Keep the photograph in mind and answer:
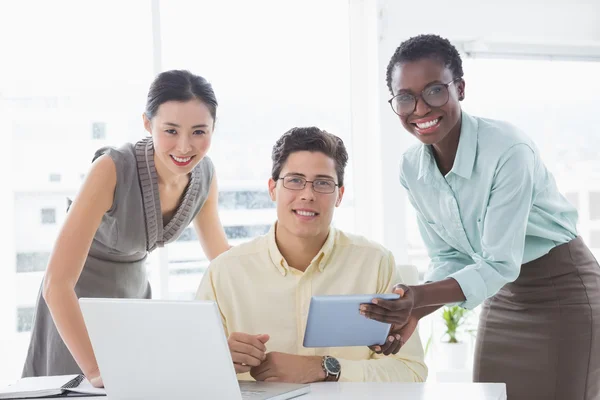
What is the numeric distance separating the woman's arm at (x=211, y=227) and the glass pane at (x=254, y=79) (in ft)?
4.74

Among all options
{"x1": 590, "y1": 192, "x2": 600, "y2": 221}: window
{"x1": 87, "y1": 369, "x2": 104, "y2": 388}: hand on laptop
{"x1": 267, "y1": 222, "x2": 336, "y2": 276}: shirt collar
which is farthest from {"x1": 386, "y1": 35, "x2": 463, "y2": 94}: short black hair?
{"x1": 590, "y1": 192, "x2": 600, "y2": 221}: window

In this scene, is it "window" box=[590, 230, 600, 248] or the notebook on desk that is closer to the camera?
the notebook on desk

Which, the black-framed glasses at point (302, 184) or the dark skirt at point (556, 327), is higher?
the black-framed glasses at point (302, 184)

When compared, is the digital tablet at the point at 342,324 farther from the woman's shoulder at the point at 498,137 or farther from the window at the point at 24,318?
the window at the point at 24,318

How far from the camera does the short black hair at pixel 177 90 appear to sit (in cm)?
209

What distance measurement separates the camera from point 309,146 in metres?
2.05

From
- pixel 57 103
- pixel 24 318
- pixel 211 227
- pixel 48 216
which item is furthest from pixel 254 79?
pixel 24 318

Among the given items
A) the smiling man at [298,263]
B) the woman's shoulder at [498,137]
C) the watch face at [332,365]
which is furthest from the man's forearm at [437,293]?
the woman's shoulder at [498,137]

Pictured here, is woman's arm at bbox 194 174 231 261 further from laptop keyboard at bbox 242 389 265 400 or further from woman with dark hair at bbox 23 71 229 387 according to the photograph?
laptop keyboard at bbox 242 389 265 400

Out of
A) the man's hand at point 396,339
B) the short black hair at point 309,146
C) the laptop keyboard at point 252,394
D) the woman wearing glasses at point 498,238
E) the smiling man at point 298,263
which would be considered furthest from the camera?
the short black hair at point 309,146

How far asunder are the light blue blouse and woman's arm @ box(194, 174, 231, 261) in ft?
2.51

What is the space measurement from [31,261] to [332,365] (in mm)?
2652

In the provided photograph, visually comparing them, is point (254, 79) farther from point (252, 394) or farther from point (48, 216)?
point (252, 394)

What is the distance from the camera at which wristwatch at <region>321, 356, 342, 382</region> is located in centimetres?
163
